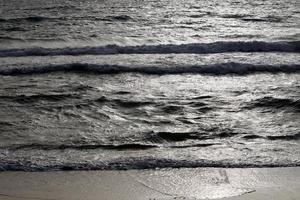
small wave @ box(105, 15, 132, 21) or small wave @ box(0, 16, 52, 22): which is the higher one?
small wave @ box(105, 15, 132, 21)

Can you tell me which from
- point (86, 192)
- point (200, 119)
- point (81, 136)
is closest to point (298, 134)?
point (200, 119)

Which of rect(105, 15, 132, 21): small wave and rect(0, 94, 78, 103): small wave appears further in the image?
rect(105, 15, 132, 21): small wave

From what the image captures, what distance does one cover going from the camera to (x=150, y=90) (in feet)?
20.0

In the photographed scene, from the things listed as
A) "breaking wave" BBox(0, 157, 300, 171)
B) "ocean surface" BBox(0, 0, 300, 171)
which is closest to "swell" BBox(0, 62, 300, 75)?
"ocean surface" BBox(0, 0, 300, 171)

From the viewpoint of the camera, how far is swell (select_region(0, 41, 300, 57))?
870 cm

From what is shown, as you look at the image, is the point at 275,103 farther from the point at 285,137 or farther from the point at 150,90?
the point at 150,90

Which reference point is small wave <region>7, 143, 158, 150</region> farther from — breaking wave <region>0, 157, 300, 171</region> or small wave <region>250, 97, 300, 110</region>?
small wave <region>250, 97, 300, 110</region>

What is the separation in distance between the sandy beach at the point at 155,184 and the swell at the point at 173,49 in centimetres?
Answer: 526

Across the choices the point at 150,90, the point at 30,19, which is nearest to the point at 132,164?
the point at 150,90

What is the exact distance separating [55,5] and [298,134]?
10796 millimetres

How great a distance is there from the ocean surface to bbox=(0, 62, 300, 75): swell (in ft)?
0.04

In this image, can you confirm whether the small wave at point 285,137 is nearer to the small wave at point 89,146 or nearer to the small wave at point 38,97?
the small wave at point 89,146

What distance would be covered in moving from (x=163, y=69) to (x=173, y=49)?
1.59m

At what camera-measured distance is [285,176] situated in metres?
3.41
